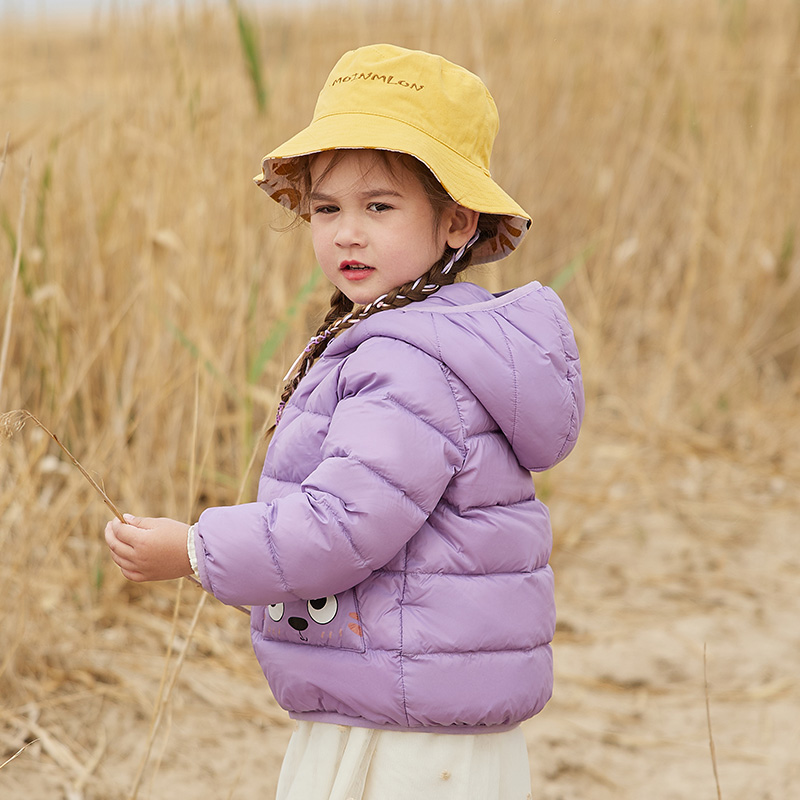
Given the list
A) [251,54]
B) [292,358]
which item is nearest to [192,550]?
[251,54]

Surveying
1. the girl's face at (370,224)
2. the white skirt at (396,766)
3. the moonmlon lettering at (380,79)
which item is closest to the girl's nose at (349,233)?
the girl's face at (370,224)

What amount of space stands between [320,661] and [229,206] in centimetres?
128

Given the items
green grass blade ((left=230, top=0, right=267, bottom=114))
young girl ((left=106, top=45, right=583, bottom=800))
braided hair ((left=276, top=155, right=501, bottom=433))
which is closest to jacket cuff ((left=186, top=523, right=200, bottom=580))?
young girl ((left=106, top=45, right=583, bottom=800))

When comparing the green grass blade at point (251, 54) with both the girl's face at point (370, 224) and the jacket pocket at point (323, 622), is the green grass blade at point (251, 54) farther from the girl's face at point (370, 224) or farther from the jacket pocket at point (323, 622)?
the jacket pocket at point (323, 622)

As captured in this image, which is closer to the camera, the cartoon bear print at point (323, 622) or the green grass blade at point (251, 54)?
the cartoon bear print at point (323, 622)

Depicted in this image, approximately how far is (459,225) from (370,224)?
10cm

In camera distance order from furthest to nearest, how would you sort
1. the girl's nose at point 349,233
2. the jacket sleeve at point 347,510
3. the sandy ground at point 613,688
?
1. the sandy ground at point 613,688
2. the girl's nose at point 349,233
3. the jacket sleeve at point 347,510

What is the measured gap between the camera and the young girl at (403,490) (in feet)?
3.11

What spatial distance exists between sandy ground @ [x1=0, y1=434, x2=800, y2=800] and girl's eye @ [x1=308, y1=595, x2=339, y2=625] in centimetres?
39

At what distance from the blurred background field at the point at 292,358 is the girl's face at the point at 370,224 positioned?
0.28 m

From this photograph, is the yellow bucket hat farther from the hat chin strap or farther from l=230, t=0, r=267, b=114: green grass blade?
l=230, t=0, r=267, b=114: green grass blade

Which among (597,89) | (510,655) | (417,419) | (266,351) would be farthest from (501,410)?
(597,89)

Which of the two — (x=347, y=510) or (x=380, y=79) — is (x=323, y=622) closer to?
(x=347, y=510)

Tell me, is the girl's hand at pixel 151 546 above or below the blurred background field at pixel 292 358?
above
